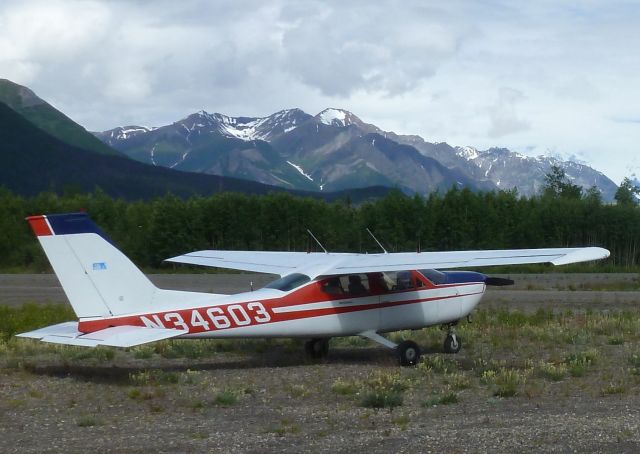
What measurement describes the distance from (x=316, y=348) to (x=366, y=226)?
37.3m

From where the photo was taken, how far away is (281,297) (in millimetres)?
12609

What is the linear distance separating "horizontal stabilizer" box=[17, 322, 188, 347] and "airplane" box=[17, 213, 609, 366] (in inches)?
0.5

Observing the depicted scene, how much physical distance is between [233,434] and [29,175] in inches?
7948

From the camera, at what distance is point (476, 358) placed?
13.6 m

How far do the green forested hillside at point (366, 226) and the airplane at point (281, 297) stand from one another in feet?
117

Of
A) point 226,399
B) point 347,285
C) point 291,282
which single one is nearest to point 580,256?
point 347,285

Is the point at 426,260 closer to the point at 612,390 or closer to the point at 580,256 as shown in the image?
the point at 580,256

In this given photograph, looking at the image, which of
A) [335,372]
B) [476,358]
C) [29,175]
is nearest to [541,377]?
[476,358]

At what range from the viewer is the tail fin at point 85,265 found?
11.1 meters

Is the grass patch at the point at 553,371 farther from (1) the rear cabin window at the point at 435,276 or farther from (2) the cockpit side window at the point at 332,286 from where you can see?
(2) the cockpit side window at the point at 332,286

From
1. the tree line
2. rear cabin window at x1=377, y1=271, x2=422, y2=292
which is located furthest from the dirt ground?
the tree line

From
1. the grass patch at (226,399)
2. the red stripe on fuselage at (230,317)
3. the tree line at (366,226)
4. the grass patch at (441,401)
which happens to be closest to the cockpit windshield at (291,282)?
the red stripe on fuselage at (230,317)

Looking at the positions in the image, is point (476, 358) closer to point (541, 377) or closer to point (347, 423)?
Answer: point (541, 377)

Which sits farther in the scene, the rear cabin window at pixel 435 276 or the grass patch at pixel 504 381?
the rear cabin window at pixel 435 276
